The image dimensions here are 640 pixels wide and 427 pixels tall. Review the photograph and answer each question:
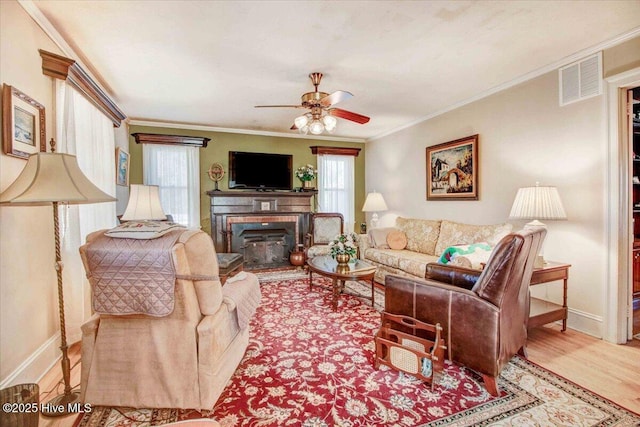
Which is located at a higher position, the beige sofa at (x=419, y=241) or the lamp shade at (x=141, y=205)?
the lamp shade at (x=141, y=205)

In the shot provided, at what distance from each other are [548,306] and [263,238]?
418cm

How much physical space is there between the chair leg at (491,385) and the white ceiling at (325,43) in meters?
2.46

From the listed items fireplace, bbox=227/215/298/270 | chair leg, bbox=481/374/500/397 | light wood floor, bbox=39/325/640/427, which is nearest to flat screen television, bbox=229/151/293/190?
fireplace, bbox=227/215/298/270

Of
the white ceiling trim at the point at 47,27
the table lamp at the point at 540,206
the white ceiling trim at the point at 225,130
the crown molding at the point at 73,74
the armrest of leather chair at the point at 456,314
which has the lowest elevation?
the armrest of leather chair at the point at 456,314

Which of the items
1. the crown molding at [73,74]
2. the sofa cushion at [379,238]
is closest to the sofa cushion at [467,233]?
the sofa cushion at [379,238]

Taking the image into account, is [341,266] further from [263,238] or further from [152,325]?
[263,238]

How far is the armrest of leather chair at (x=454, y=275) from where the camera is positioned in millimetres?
2127

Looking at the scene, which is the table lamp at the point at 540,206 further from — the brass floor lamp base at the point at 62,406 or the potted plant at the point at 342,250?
the brass floor lamp base at the point at 62,406

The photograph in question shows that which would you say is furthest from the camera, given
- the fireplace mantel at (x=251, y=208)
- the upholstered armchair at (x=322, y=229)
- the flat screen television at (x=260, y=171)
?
the upholstered armchair at (x=322, y=229)

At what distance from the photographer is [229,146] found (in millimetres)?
5484

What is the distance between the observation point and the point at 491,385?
180 cm

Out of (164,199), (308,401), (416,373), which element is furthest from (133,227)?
(164,199)

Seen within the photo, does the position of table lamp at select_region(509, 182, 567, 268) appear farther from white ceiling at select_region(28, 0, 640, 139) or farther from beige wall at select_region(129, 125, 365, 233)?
beige wall at select_region(129, 125, 365, 233)

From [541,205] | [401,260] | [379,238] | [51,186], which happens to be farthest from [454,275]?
[51,186]
